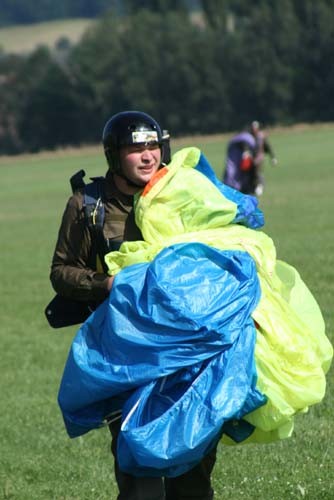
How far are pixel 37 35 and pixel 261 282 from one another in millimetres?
146491

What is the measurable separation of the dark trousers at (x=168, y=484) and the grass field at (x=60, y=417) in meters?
1.21

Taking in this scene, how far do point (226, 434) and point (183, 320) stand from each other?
0.54 meters

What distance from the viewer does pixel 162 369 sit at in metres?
4.50

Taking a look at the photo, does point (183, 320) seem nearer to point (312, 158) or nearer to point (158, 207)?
point (158, 207)

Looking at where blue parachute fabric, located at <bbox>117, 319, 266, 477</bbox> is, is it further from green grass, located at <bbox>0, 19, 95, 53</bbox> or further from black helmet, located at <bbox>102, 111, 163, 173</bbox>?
green grass, located at <bbox>0, 19, 95, 53</bbox>

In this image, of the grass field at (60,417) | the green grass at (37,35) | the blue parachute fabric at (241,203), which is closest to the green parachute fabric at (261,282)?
the blue parachute fabric at (241,203)

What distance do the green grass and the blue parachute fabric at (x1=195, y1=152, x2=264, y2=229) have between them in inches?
5225

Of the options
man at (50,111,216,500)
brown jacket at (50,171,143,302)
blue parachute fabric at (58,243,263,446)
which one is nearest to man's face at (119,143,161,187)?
man at (50,111,216,500)

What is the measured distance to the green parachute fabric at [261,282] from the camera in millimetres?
4602

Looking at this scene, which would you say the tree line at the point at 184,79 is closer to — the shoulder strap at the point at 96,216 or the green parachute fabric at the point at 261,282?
the shoulder strap at the point at 96,216

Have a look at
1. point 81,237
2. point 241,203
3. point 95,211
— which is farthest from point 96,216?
point 241,203

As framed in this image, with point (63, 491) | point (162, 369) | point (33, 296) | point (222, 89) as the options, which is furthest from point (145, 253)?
point (222, 89)

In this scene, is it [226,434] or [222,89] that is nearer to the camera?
[226,434]

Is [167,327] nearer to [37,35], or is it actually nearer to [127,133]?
[127,133]
